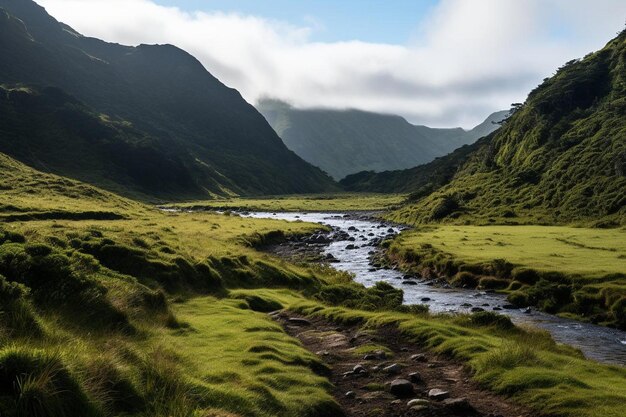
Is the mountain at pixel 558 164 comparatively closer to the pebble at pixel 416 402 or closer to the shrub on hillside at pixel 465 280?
the shrub on hillside at pixel 465 280

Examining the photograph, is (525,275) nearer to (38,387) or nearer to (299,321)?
(299,321)

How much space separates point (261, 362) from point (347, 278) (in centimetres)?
Result: 3445

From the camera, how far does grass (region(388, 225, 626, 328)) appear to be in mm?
36875

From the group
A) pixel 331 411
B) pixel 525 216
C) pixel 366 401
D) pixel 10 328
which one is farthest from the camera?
pixel 525 216

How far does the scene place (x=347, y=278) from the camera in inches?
1975

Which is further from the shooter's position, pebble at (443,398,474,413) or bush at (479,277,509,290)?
bush at (479,277,509,290)

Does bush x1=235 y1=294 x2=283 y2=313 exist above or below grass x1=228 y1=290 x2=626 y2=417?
below

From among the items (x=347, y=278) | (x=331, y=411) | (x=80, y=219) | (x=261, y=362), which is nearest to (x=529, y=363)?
(x=331, y=411)

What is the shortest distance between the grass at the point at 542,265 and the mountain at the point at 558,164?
28.3 metres

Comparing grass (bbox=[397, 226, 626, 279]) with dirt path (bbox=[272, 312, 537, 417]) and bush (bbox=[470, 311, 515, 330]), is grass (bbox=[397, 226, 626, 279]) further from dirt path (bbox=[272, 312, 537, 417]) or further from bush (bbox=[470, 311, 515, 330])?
dirt path (bbox=[272, 312, 537, 417])

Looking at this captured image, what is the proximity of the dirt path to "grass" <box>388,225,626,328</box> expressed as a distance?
21729 mm

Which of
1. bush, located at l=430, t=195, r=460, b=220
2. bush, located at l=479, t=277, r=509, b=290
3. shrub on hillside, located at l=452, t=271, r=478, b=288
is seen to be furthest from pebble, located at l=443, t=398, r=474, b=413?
bush, located at l=430, t=195, r=460, b=220

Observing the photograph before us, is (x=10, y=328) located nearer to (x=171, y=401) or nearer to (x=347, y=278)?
(x=171, y=401)

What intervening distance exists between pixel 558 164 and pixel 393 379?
131418 millimetres
